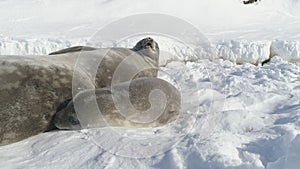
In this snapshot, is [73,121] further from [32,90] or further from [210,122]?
[210,122]

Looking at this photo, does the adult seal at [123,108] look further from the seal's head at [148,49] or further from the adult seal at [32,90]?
the seal's head at [148,49]

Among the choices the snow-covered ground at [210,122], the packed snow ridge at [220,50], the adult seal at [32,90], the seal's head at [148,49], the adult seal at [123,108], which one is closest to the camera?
the snow-covered ground at [210,122]

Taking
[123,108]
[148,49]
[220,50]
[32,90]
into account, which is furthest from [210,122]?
[220,50]

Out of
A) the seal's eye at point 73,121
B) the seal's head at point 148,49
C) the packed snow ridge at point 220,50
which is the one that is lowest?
the packed snow ridge at point 220,50

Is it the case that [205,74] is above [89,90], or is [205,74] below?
below

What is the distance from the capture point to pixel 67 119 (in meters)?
2.72

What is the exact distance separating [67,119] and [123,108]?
0.44 m

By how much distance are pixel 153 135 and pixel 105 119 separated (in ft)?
1.35

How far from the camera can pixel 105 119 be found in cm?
276

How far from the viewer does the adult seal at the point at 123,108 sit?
272cm

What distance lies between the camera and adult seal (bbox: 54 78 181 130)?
107 inches

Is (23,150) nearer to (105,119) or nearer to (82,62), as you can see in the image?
(105,119)

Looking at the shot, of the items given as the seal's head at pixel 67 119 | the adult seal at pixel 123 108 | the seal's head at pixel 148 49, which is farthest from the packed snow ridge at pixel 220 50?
the seal's head at pixel 67 119

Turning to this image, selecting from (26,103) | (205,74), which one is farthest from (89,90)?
(205,74)
